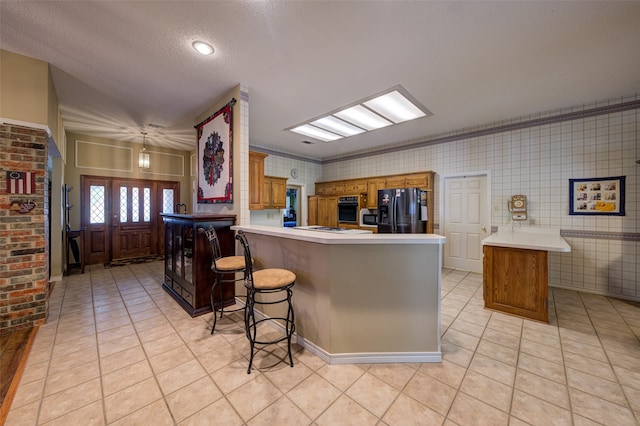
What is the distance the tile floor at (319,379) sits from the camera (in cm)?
146

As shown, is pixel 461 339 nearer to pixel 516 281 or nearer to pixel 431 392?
pixel 431 392

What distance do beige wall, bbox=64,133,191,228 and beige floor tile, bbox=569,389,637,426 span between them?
23.7 feet

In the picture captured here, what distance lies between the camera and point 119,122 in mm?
4301

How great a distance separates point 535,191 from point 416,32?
3.47 m

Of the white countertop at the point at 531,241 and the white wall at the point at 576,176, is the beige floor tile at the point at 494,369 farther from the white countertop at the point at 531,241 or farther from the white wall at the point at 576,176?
the white wall at the point at 576,176

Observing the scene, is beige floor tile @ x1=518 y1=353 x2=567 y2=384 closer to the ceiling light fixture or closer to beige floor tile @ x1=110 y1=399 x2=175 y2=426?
beige floor tile @ x1=110 y1=399 x2=175 y2=426

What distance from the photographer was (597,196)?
3480 mm

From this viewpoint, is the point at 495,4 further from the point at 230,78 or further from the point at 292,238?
the point at 230,78

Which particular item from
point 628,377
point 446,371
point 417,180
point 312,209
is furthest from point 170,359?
point 312,209

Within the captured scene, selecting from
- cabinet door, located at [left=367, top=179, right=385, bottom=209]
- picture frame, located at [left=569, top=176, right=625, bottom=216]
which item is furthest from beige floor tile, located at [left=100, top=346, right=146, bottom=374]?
picture frame, located at [left=569, top=176, right=625, bottom=216]

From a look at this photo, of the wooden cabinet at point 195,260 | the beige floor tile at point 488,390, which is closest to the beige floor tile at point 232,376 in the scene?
the wooden cabinet at point 195,260

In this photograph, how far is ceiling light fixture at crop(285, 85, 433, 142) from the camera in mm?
3377

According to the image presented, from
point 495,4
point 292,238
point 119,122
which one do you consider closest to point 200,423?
point 292,238

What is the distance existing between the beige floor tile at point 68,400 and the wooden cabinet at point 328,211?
16.3 feet
